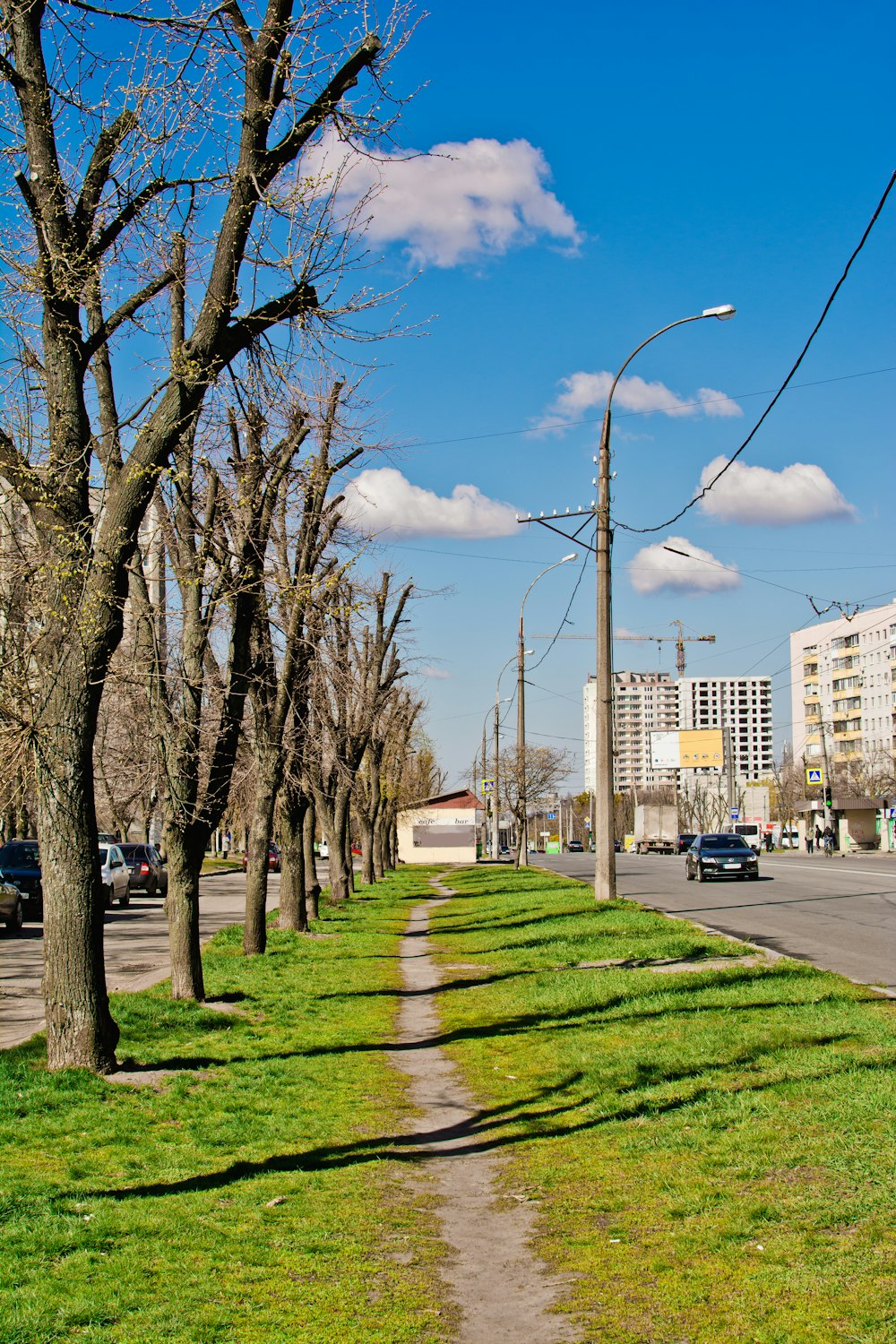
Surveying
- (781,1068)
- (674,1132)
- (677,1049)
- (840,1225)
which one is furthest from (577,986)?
(840,1225)

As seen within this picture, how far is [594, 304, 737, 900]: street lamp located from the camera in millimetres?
21781

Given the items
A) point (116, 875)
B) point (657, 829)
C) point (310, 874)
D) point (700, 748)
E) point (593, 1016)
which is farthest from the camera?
point (700, 748)

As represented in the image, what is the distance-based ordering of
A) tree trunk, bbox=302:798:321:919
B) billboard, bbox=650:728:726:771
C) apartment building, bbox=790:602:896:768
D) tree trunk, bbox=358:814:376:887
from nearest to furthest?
1. tree trunk, bbox=302:798:321:919
2. tree trunk, bbox=358:814:376:887
3. billboard, bbox=650:728:726:771
4. apartment building, bbox=790:602:896:768

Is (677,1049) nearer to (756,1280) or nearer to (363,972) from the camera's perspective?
(756,1280)

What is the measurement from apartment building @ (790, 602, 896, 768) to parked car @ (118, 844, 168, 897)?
78547 mm

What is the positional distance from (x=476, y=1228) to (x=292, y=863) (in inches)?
645

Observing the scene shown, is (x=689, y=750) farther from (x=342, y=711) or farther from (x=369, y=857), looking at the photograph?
(x=342, y=711)

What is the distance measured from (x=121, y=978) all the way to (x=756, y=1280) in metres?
13.2

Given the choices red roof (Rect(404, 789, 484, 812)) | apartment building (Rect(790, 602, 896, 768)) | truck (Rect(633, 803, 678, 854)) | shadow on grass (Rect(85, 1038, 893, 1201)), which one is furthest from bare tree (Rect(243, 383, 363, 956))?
apartment building (Rect(790, 602, 896, 768))

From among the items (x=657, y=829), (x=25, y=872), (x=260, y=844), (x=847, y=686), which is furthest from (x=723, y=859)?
(x=847, y=686)

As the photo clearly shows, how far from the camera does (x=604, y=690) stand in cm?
2242

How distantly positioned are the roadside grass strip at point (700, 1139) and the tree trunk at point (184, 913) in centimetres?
270

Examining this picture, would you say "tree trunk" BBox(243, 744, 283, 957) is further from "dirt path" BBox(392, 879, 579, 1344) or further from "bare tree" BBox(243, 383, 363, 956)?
"dirt path" BBox(392, 879, 579, 1344)

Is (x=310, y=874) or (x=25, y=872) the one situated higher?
(x=25, y=872)
